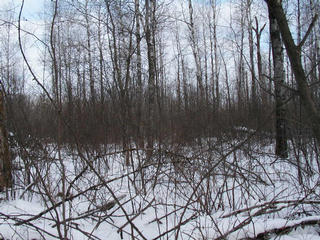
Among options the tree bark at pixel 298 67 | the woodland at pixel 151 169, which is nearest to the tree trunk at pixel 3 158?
the woodland at pixel 151 169

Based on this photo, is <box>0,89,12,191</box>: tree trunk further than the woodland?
Yes

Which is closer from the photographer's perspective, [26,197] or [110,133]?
[26,197]

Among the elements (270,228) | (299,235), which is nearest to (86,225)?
(270,228)

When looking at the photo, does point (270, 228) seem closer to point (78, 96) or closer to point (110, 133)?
point (78, 96)

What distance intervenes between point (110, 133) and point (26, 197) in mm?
2954

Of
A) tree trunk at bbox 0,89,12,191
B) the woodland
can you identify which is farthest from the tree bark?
tree trunk at bbox 0,89,12,191

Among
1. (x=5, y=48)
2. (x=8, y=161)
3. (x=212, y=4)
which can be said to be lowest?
(x=8, y=161)

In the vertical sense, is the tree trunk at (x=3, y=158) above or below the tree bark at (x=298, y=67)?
below

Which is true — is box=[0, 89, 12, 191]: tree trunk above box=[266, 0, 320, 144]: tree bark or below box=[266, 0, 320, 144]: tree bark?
below

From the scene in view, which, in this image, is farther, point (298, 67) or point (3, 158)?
point (3, 158)

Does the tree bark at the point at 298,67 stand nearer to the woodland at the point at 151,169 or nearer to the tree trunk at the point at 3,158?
the woodland at the point at 151,169

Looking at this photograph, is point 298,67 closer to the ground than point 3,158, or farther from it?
farther from it

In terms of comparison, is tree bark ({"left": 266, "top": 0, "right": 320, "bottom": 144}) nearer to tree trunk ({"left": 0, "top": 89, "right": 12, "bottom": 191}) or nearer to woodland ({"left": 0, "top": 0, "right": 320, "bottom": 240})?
woodland ({"left": 0, "top": 0, "right": 320, "bottom": 240})

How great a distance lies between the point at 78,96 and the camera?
4.64 m
